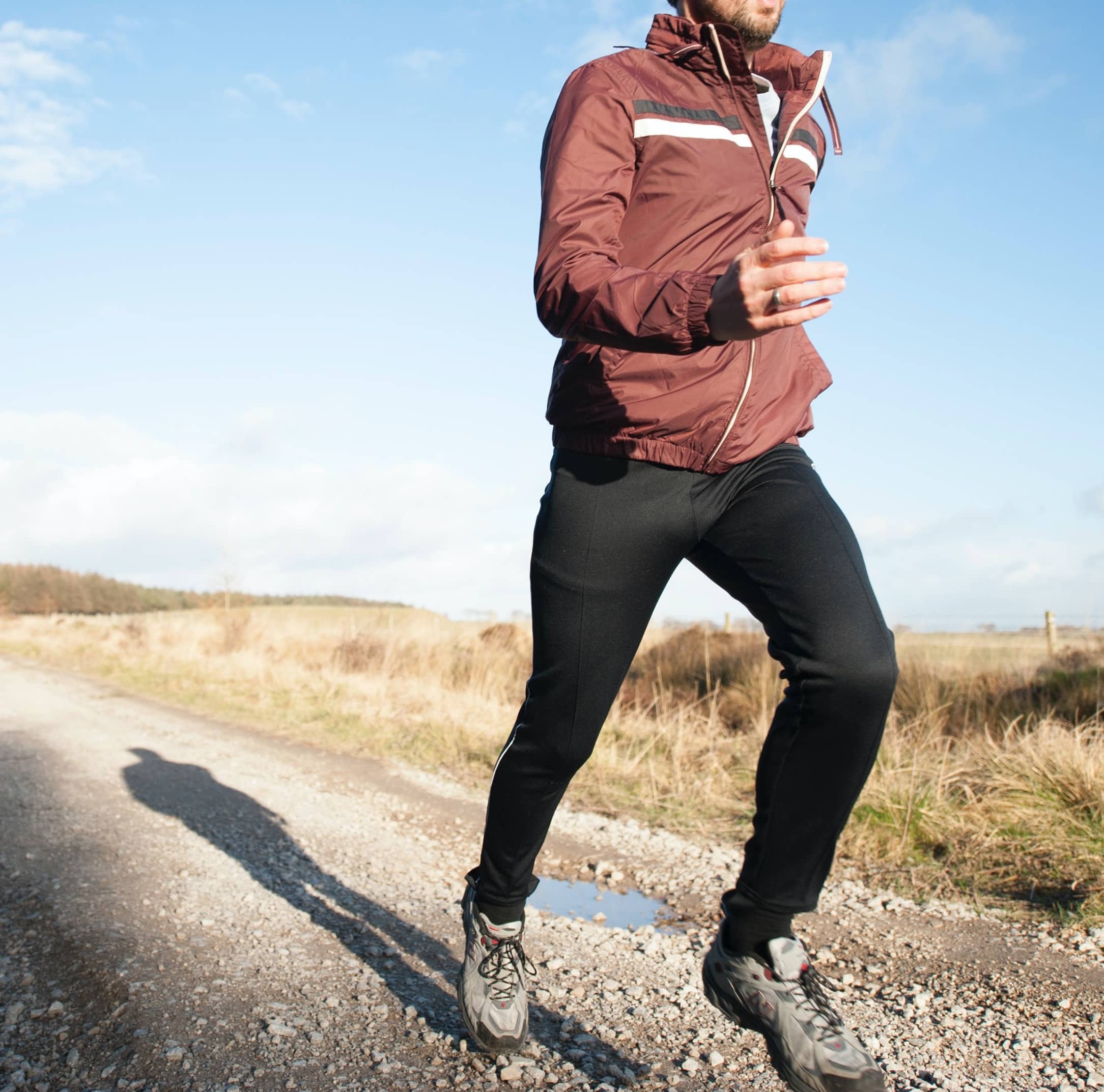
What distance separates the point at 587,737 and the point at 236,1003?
1229 mm

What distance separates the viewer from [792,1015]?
175 centimetres

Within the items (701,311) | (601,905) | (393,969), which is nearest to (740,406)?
(701,311)

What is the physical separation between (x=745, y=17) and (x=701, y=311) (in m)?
1.06

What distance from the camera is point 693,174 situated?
1.93m

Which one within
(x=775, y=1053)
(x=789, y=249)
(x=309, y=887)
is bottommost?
(x=309, y=887)

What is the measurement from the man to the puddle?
1265 millimetres

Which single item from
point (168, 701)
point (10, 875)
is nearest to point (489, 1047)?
point (10, 875)

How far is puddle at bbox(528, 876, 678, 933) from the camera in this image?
10.8 ft

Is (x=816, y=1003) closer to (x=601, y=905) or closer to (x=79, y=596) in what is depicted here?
(x=601, y=905)

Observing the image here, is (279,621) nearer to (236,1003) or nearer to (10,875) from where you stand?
(10,875)

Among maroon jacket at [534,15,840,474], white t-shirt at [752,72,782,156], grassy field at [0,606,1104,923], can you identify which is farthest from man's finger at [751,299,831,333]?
grassy field at [0,606,1104,923]

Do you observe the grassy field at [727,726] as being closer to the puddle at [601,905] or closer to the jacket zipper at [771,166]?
the puddle at [601,905]

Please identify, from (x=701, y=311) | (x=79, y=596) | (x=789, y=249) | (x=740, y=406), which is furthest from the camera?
(x=79, y=596)

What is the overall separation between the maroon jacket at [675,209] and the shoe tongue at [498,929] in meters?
1.09
